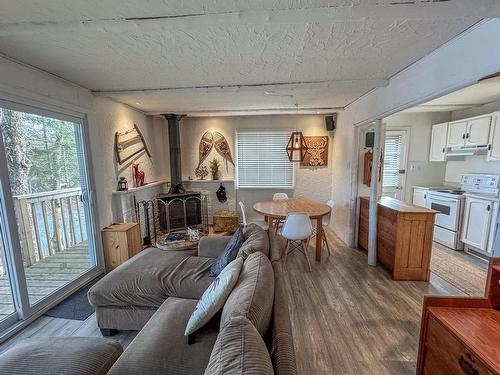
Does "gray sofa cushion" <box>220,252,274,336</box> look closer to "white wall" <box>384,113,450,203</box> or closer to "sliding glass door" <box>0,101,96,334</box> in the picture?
"sliding glass door" <box>0,101,96,334</box>

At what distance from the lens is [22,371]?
3.72 feet

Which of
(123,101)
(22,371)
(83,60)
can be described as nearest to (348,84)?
(83,60)

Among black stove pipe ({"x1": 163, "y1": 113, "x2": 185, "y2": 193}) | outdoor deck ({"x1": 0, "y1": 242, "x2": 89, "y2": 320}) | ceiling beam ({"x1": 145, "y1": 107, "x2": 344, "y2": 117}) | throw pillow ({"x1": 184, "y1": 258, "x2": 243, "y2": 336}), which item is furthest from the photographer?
black stove pipe ({"x1": 163, "y1": 113, "x2": 185, "y2": 193})

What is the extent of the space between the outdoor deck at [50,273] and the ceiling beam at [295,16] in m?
2.16

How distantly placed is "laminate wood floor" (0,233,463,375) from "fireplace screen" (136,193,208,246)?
200 centimetres

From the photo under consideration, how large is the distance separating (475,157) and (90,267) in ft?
19.8

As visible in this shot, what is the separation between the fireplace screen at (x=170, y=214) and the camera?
159 inches

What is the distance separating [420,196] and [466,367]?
12.8 ft

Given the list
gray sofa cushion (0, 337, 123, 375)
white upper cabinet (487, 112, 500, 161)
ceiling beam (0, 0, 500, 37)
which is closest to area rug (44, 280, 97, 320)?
gray sofa cushion (0, 337, 123, 375)

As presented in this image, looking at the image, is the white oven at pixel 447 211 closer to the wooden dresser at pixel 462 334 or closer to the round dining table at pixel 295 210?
the round dining table at pixel 295 210

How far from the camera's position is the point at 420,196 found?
4.21 metres

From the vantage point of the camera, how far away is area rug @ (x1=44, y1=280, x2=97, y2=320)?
2.18 m

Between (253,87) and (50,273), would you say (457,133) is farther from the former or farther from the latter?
(50,273)

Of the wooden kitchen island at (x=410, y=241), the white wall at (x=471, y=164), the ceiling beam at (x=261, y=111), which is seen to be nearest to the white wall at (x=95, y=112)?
the ceiling beam at (x=261, y=111)
